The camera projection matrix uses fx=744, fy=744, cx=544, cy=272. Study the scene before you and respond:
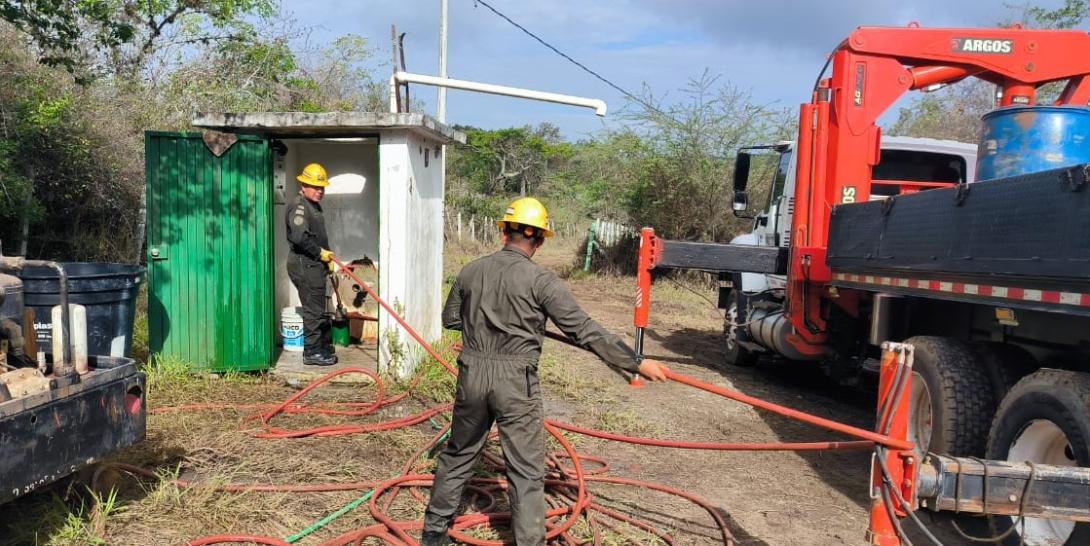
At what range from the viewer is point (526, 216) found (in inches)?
138

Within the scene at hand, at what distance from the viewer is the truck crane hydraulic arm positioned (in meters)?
5.75

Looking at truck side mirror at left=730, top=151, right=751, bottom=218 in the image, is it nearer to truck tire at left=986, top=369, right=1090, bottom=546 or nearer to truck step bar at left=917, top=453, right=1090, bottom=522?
truck tire at left=986, top=369, right=1090, bottom=546

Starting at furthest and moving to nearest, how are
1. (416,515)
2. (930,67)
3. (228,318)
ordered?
(228,318) → (930,67) → (416,515)

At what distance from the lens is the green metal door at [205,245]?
21.0 ft

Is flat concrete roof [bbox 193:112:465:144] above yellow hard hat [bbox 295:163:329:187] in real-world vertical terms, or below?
above

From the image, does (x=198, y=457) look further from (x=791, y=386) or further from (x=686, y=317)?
(x=686, y=317)

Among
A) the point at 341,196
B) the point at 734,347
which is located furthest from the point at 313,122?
the point at 734,347

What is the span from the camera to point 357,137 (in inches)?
274

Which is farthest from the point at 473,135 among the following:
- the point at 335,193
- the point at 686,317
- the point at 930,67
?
the point at 930,67

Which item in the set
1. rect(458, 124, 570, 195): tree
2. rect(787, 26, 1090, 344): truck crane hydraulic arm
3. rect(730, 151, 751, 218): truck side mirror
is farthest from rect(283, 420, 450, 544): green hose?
rect(458, 124, 570, 195): tree

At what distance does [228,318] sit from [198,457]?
6.84ft

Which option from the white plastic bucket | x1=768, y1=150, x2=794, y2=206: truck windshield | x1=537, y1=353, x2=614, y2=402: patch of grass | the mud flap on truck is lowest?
x1=537, y1=353, x2=614, y2=402: patch of grass

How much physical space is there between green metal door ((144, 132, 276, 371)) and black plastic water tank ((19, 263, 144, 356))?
25.8 inches

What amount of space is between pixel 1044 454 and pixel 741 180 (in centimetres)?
469
